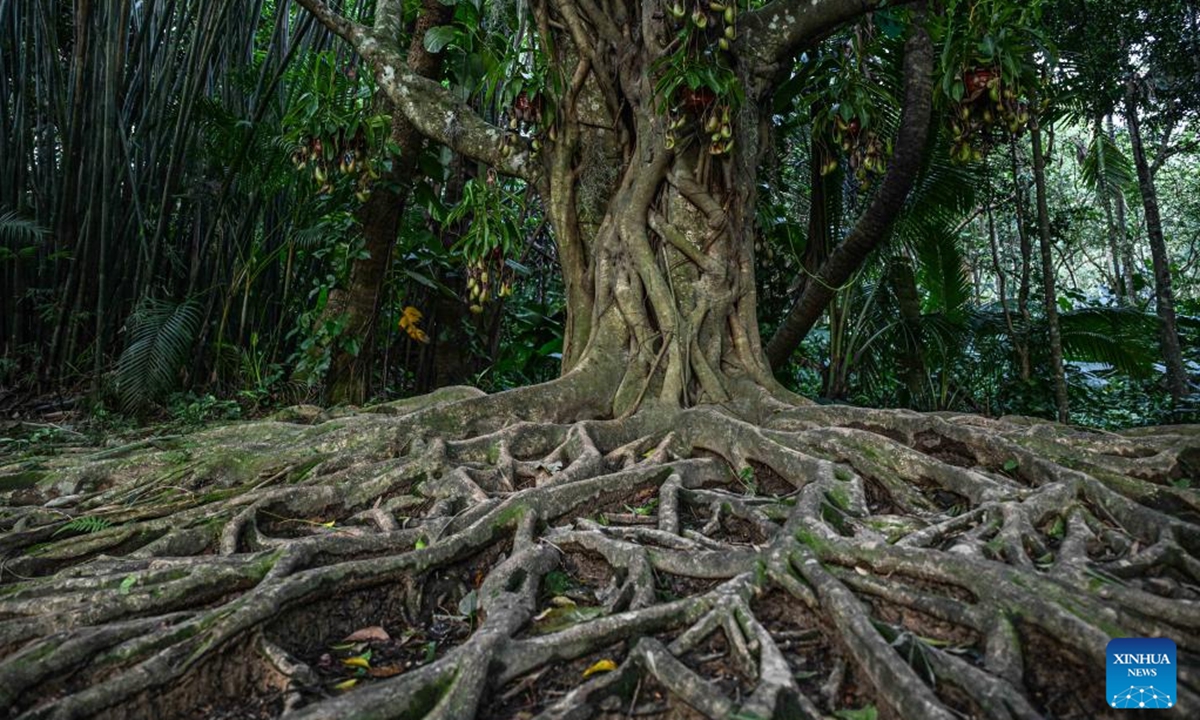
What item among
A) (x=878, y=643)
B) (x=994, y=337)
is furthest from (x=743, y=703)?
(x=994, y=337)

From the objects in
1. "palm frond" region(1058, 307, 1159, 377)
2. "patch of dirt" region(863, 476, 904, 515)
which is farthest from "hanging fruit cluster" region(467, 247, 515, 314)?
"palm frond" region(1058, 307, 1159, 377)

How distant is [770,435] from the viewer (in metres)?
3.00

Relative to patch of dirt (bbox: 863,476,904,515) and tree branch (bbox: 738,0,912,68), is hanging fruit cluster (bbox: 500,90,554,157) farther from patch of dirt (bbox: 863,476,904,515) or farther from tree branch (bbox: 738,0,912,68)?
patch of dirt (bbox: 863,476,904,515)

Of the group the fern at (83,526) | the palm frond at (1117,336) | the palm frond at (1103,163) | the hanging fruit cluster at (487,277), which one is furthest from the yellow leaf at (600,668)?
the palm frond at (1103,163)

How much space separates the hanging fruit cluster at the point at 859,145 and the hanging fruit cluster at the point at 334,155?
8.31ft

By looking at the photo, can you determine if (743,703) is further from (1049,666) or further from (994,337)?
(994,337)

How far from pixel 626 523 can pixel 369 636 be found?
0.89 meters

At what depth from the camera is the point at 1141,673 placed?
59.2 inches

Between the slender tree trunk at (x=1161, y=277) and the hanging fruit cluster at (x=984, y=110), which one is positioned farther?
the slender tree trunk at (x=1161, y=277)

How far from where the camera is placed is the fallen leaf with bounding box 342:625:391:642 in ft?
6.53

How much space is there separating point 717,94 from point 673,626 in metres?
2.21

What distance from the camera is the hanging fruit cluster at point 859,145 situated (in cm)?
398

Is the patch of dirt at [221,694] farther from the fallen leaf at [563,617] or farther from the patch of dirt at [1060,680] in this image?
the patch of dirt at [1060,680]

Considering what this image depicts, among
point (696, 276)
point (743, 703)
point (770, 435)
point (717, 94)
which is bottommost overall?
point (743, 703)
